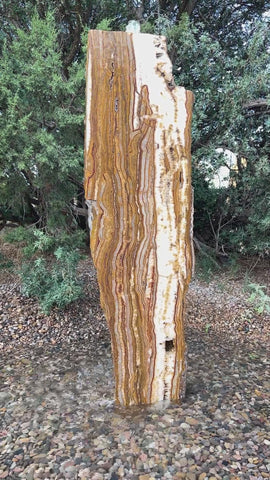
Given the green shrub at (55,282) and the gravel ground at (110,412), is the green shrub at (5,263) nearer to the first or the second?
the green shrub at (55,282)

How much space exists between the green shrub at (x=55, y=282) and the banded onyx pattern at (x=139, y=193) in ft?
3.79

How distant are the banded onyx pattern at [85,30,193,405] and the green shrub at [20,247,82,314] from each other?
116cm

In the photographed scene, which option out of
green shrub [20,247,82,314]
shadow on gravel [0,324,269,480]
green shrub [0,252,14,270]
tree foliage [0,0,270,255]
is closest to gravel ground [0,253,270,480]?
shadow on gravel [0,324,269,480]

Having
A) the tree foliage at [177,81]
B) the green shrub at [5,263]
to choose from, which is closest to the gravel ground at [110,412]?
the green shrub at [5,263]

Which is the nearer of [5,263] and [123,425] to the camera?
[123,425]

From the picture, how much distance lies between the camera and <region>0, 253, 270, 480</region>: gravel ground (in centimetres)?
142

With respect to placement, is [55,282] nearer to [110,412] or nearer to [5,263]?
[5,263]

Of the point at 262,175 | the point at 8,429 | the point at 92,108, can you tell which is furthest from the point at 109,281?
the point at 262,175

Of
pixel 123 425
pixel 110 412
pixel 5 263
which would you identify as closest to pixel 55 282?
pixel 5 263

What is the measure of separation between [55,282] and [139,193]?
5.24 feet

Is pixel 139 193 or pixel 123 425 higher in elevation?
pixel 139 193

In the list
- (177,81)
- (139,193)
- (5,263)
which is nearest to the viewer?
(139,193)

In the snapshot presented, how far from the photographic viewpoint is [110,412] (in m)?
1.76

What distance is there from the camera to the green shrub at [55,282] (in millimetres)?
2754
